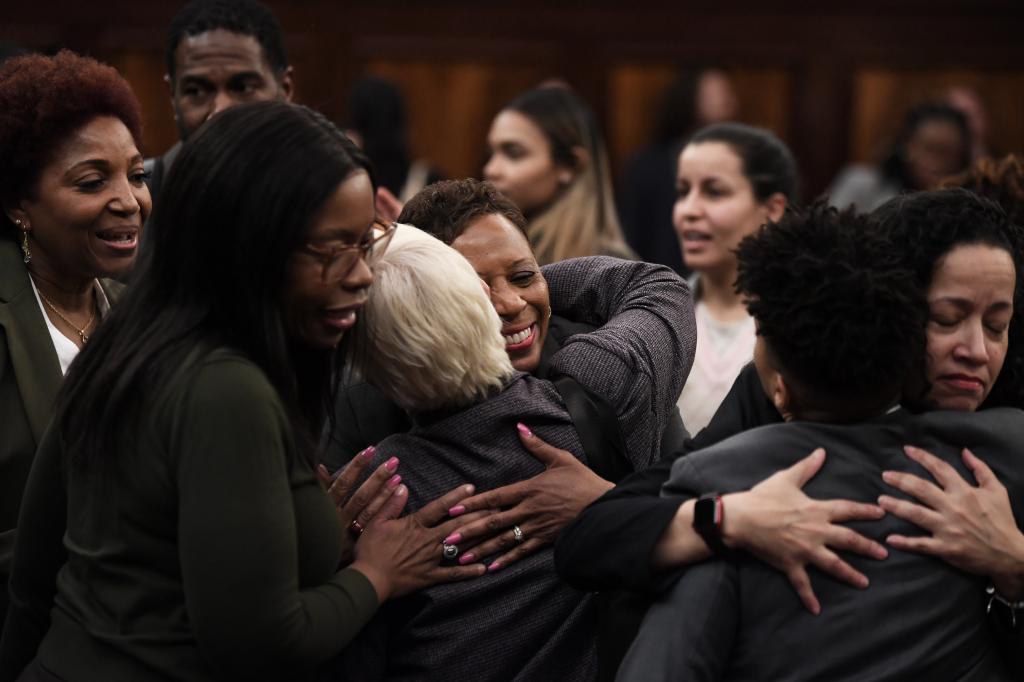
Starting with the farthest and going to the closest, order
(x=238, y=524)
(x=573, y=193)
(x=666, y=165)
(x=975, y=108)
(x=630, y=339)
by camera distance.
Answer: (x=975, y=108) → (x=666, y=165) → (x=573, y=193) → (x=630, y=339) → (x=238, y=524)

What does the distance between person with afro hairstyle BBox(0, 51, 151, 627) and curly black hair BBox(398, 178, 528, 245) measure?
1.98 ft

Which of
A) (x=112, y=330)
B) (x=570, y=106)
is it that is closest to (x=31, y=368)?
(x=112, y=330)

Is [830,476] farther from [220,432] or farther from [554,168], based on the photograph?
[554,168]

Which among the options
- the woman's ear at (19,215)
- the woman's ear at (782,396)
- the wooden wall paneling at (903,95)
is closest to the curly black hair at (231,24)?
the woman's ear at (19,215)

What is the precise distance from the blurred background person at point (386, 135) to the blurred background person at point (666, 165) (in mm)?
1023

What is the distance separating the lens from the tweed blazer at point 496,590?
2064mm

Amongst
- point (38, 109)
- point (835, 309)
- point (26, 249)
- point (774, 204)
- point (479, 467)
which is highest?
point (38, 109)

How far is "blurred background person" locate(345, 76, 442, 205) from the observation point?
17.3 ft

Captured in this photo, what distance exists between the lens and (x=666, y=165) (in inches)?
241

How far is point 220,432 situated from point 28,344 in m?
0.92

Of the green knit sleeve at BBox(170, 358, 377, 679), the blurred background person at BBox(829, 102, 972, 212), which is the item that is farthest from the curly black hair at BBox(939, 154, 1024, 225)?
the blurred background person at BBox(829, 102, 972, 212)

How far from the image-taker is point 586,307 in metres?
2.63

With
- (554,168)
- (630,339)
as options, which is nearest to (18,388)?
(630,339)

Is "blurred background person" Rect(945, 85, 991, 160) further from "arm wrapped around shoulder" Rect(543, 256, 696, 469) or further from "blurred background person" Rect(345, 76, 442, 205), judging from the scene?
"arm wrapped around shoulder" Rect(543, 256, 696, 469)
